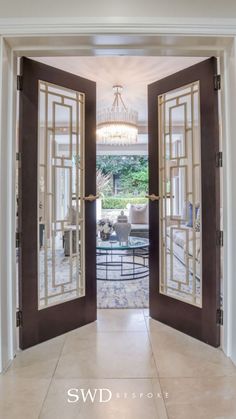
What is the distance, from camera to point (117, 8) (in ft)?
5.98

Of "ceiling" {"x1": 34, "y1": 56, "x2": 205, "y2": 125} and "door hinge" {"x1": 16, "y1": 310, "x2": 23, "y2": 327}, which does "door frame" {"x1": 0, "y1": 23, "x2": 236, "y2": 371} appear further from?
→ "ceiling" {"x1": 34, "y1": 56, "x2": 205, "y2": 125}

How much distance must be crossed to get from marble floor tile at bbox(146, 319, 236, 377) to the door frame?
0.37ft

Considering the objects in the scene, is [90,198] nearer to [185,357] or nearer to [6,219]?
[6,219]

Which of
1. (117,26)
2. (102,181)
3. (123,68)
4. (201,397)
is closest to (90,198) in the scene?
(117,26)

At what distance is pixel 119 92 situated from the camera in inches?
161

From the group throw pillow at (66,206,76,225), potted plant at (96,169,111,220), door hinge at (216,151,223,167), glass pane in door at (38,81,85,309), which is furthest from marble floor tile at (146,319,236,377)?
potted plant at (96,169,111,220)

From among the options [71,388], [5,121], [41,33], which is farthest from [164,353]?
[41,33]

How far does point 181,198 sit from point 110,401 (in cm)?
163

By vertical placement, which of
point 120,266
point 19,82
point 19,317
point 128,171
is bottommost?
point 120,266

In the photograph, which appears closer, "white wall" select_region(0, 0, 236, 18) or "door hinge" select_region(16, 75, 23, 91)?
"white wall" select_region(0, 0, 236, 18)

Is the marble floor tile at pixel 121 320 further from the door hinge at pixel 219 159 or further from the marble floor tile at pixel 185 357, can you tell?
the door hinge at pixel 219 159

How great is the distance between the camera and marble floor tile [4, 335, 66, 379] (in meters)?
1.82

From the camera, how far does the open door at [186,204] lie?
2.17m

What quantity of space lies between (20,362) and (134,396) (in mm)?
853
